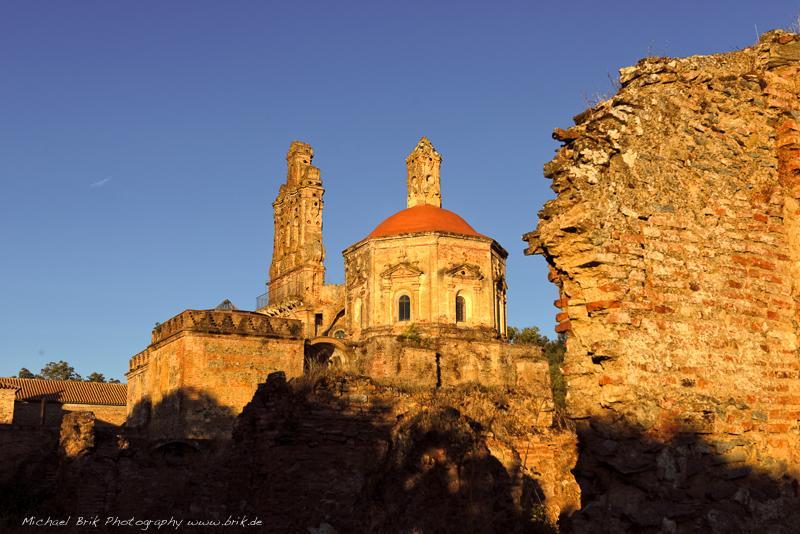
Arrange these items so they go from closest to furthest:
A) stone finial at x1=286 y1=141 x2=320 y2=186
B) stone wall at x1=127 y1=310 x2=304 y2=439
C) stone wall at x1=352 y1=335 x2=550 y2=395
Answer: stone wall at x1=127 y1=310 x2=304 y2=439
stone wall at x1=352 y1=335 x2=550 y2=395
stone finial at x1=286 y1=141 x2=320 y2=186

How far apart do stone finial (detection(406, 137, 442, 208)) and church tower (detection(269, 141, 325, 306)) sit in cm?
476

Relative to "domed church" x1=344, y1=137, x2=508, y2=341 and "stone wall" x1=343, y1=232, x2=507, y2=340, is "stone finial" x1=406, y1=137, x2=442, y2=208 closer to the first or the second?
"domed church" x1=344, y1=137, x2=508, y2=341

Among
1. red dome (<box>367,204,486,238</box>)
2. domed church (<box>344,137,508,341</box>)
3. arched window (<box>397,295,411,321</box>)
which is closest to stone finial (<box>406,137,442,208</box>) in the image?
red dome (<box>367,204,486,238</box>)

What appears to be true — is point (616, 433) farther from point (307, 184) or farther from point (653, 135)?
point (307, 184)

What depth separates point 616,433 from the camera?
530cm

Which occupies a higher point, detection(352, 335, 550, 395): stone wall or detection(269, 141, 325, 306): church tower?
detection(269, 141, 325, 306): church tower

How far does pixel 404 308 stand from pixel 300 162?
39.4ft

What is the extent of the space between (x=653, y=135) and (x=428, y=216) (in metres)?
26.8

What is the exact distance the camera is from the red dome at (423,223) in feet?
104

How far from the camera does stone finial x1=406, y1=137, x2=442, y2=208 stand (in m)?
35.4

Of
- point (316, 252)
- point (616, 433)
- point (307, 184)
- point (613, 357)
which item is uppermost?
point (307, 184)

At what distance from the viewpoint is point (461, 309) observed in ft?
99.2

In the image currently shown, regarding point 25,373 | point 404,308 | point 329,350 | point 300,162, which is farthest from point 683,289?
point 25,373

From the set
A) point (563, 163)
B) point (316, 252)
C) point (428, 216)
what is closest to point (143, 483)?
point (563, 163)
